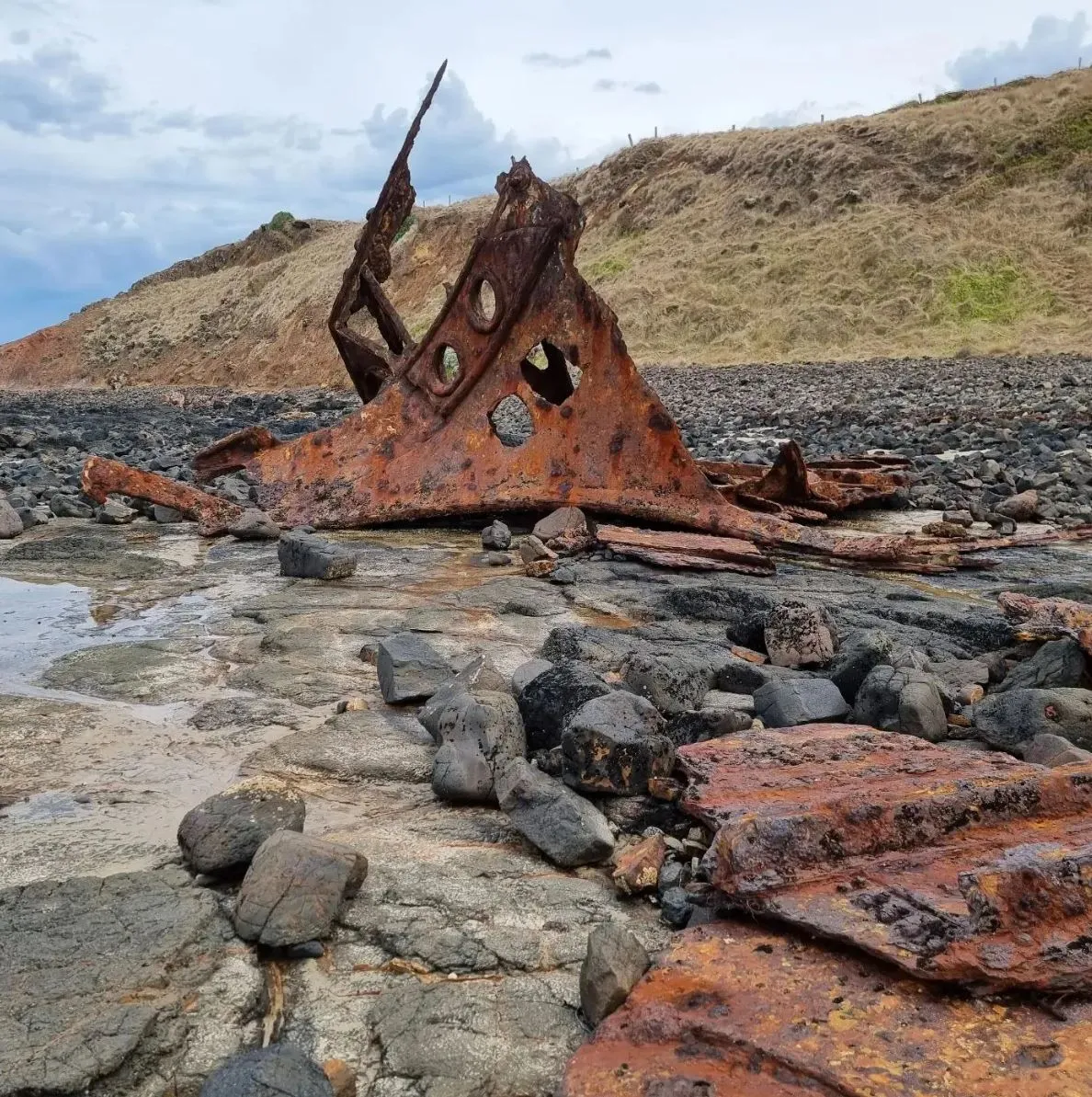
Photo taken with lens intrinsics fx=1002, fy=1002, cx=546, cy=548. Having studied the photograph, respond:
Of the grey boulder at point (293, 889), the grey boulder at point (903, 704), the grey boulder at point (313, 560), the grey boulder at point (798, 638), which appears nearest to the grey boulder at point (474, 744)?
the grey boulder at point (293, 889)

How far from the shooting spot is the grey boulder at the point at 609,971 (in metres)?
1.46

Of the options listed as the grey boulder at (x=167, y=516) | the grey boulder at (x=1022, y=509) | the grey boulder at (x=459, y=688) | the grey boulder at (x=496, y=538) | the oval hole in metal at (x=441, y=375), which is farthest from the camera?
the grey boulder at (x=167, y=516)

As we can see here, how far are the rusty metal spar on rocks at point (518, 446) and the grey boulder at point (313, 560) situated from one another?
45.6 inches

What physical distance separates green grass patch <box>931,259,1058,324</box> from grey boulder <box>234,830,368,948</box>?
25.8 metres

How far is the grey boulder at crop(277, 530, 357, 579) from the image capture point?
14.5 ft

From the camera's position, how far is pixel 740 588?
4.08 meters

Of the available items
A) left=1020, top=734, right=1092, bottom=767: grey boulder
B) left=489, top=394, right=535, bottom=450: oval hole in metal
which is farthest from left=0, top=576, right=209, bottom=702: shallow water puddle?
left=489, top=394, right=535, bottom=450: oval hole in metal

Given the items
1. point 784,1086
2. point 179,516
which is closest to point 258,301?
point 179,516

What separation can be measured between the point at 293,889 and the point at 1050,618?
235 centimetres

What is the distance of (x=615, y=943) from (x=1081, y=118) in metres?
35.0

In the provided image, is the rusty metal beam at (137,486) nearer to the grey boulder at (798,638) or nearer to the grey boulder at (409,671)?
the grey boulder at (409,671)

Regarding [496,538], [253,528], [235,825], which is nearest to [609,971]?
[235,825]

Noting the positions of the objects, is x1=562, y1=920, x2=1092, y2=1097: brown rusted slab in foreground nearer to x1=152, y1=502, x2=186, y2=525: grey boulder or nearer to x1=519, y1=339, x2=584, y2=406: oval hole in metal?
x1=519, y1=339, x2=584, y2=406: oval hole in metal

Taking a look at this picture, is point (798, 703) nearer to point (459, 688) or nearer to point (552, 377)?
point (459, 688)
